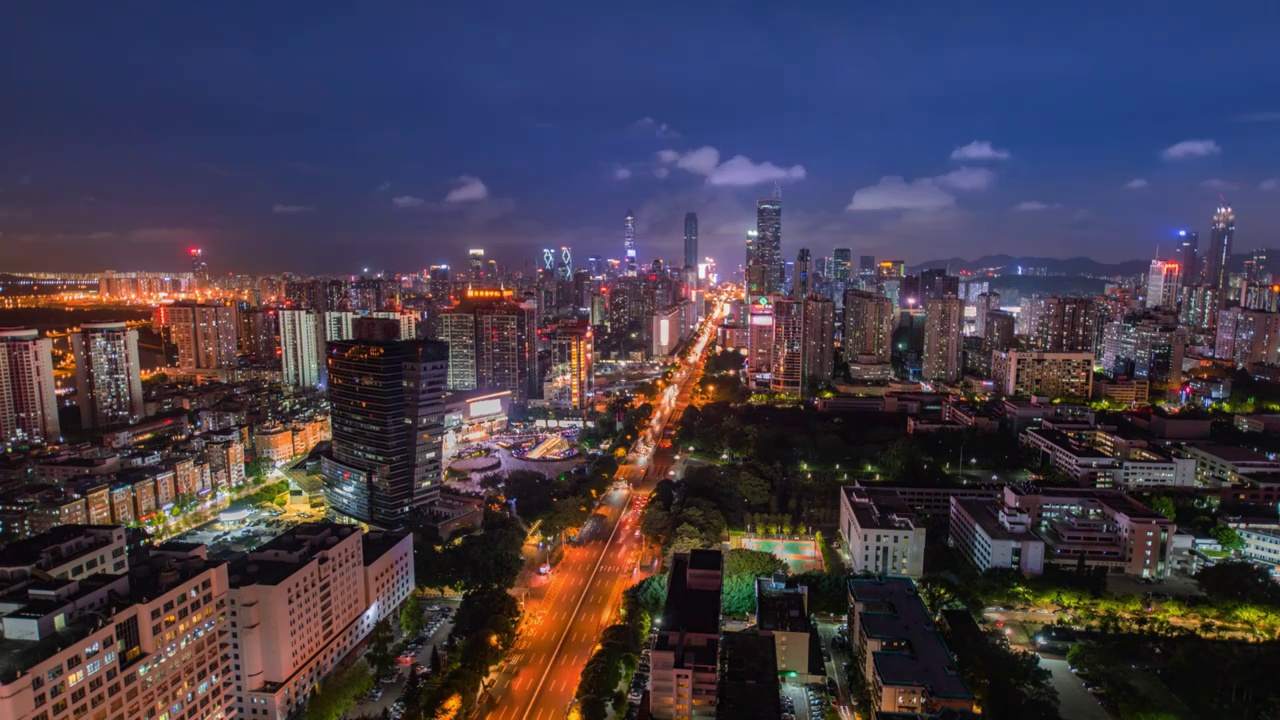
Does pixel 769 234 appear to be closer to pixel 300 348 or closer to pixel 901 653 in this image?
pixel 300 348

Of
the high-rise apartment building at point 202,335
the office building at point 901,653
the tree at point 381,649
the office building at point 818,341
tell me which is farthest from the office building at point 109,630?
the high-rise apartment building at point 202,335

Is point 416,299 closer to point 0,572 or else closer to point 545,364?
point 545,364

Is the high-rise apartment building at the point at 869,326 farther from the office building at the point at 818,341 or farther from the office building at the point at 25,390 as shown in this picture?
the office building at the point at 25,390

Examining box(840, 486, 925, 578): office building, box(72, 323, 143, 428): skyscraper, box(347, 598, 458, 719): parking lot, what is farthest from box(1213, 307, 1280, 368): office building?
box(72, 323, 143, 428): skyscraper

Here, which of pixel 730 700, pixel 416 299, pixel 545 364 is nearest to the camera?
pixel 730 700

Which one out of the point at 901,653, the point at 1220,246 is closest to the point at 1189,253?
the point at 1220,246

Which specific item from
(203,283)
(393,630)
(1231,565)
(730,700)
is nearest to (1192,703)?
(1231,565)
